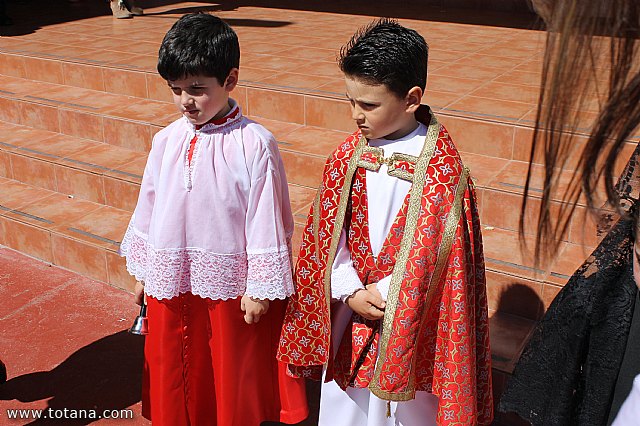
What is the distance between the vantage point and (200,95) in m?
2.33

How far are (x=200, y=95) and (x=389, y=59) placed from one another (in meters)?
0.70

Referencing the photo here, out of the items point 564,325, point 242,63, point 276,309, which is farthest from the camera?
point 242,63

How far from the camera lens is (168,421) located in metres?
2.70

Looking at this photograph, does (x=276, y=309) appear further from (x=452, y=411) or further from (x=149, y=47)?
(x=149, y=47)

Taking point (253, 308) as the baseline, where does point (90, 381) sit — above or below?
below

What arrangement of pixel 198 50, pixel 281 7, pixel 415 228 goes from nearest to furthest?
1. pixel 415 228
2. pixel 198 50
3. pixel 281 7

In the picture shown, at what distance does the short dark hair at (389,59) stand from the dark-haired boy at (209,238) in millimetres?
548

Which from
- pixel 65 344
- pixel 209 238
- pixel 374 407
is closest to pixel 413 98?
pixel 209 238

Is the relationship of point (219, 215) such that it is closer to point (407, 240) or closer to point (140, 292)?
point (140, 292)

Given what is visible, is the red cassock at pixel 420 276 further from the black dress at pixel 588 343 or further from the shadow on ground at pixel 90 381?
the shadow on ground at pixel 90 381

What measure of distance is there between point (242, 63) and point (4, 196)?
7.22 ft

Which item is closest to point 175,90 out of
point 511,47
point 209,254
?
point 209,254

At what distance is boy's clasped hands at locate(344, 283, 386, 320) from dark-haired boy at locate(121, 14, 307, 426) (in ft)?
1.08

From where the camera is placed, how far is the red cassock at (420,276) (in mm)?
2051
